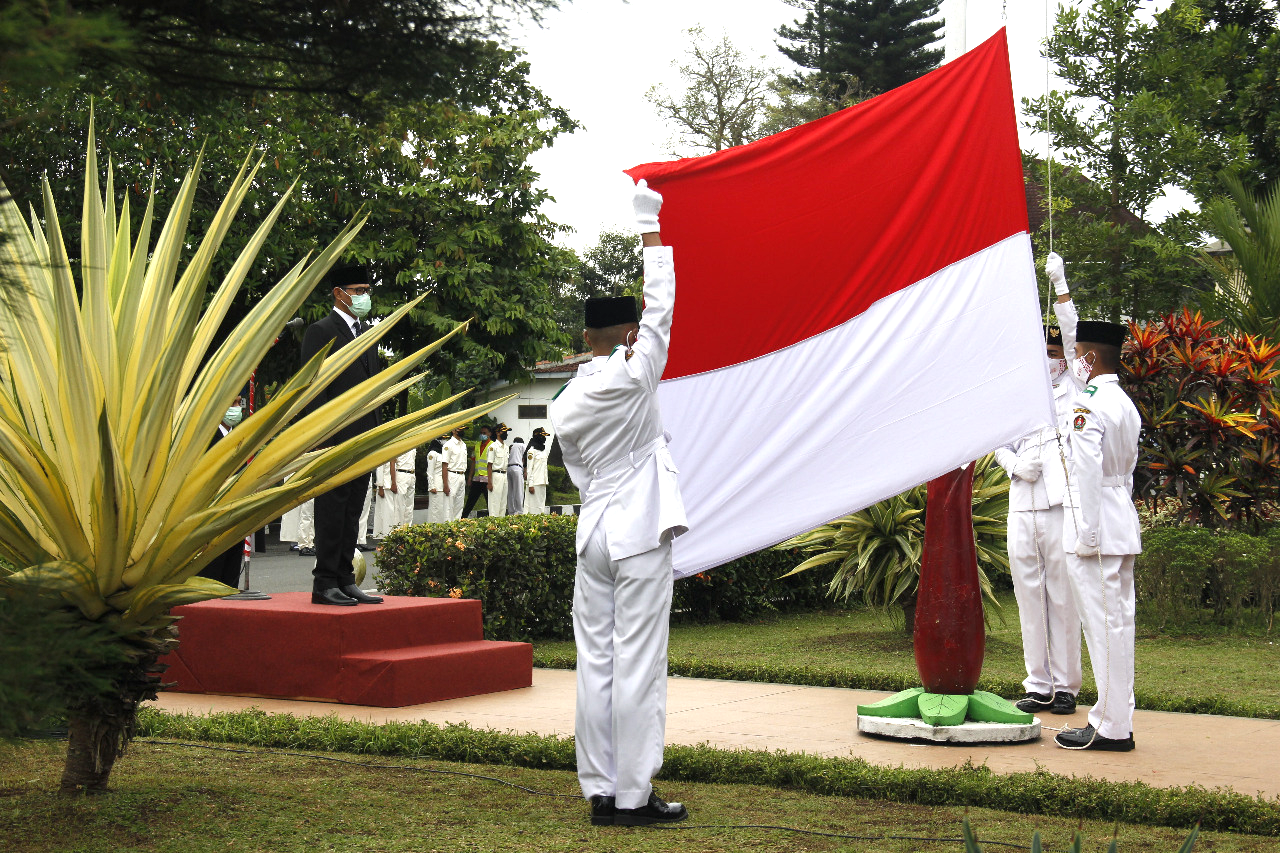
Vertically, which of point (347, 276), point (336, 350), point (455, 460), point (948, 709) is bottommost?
point (948, 709)

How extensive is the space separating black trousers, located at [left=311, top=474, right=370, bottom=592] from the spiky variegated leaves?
232 cm

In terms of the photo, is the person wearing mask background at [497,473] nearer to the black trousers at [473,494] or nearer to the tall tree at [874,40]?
the black trousers at [473,494]

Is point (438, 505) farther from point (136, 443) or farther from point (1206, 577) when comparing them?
point (136, 443)

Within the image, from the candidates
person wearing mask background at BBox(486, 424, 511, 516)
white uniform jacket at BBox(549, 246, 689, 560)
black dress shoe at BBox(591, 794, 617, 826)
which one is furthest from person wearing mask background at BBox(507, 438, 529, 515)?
black dress shoe at BBox(591, 794, 617, 826)

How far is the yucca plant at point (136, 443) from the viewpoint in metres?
4.25

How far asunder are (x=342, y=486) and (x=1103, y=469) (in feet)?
13.6

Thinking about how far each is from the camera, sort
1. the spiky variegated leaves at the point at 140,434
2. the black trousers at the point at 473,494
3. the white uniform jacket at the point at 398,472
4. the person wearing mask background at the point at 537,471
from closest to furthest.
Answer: the spiky variegated leaves at the point at 140,434, the white uniform jacket at the point at 398,472, the black trousers at the point at 473,494, the person wearing mask background at the point at 537,471

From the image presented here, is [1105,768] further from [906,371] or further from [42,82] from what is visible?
[42,82]

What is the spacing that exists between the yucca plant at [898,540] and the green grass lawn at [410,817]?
4.82m

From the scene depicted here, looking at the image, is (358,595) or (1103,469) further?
(358,595)

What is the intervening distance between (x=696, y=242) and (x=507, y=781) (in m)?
2.61

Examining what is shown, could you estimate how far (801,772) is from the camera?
5348mm

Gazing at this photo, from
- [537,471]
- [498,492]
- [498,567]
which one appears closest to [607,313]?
[498,567]

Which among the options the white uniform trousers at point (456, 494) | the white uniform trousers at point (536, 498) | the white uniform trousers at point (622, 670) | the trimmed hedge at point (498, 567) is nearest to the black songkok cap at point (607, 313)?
the white uniform trousers at point (622, 670)
